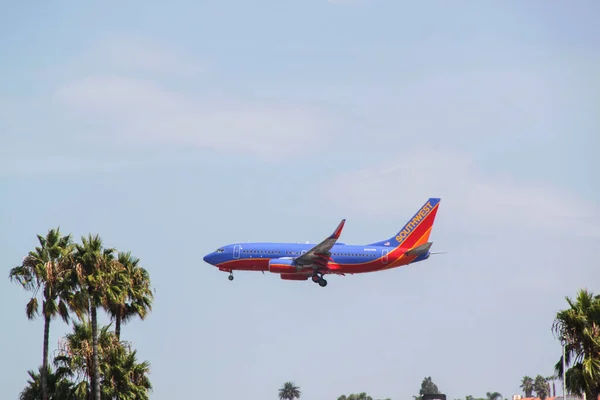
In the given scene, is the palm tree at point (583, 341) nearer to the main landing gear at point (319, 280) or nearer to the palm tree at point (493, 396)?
the main landing gear at point (319, 280)

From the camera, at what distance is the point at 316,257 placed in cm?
9381

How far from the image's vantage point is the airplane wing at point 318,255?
3597 inches

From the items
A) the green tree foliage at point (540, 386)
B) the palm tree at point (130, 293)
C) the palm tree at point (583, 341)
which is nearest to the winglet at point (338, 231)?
the palm tree at point (130, 293)

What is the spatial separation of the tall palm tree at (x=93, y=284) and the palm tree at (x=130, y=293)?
1.14m

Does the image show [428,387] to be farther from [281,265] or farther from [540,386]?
[281,265]

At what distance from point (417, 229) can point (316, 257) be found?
11.6 m

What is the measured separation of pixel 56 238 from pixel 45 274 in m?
3.02

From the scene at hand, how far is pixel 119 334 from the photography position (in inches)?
2697

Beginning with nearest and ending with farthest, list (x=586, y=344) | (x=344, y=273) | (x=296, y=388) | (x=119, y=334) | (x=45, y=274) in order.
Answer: (x=586, y=344)
(x=45, y=274)
(x=119, y=334)
(x=344, y=273)
(x=296, y=388)

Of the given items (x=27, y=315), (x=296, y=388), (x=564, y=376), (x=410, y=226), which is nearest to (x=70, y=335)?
(x=27, y=315)

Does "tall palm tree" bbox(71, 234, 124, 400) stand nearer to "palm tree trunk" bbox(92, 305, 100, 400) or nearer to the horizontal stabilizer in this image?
"palm tree trunk" bbox(92, 305, 100, 400)

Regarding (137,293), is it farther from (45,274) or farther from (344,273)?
(344,273)

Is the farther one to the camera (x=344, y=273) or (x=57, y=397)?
(x=344, y=273)

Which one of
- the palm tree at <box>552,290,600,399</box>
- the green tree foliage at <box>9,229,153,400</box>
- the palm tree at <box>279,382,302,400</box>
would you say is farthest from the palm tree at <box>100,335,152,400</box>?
the palm tree at <box>279,382,302,400</box>
